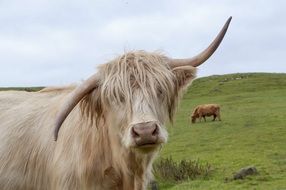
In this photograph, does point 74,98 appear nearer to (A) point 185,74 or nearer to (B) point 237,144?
(A) point 185,74

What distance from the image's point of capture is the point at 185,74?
6.50 m

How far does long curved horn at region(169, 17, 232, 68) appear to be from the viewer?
21.5ft

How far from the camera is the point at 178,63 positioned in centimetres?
667

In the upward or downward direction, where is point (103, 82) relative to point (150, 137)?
upward

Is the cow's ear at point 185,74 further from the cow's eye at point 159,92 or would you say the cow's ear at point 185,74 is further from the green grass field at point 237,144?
the green grass field at point 237,144

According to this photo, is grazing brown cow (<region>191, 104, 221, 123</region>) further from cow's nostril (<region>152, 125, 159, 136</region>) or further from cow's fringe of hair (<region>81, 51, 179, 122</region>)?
cow's nostril (<region>152, 125, 159, 136</region>)

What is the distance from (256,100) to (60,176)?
43.7 meters

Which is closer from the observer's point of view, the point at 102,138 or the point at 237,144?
the point at 102,138

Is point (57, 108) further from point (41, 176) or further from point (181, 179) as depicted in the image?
point (181, 179)

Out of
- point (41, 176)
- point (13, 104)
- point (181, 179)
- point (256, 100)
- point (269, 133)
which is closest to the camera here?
point (41, 176)

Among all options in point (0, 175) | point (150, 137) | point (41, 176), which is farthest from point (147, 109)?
point (0, 175)

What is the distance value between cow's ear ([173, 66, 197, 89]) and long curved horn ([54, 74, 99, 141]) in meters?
0.88

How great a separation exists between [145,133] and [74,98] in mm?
1161

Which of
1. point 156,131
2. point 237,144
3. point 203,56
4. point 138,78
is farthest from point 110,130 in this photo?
point 237,144
